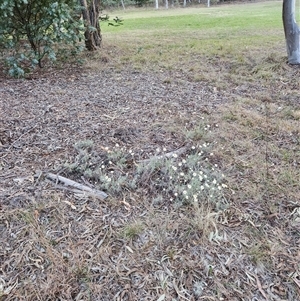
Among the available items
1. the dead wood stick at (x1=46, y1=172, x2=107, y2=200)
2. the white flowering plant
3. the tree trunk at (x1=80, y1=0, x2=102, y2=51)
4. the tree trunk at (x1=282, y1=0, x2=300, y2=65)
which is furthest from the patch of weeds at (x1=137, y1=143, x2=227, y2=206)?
the tree trunk at (x1=80, y1=0, x2=102, y2=51)

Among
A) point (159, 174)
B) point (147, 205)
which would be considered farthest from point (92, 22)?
point (147, 205)

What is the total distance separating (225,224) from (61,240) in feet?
3.02

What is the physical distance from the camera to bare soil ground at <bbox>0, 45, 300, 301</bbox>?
1.40 m

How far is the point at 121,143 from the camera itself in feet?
8.09

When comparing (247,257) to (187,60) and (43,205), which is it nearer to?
(43,205)

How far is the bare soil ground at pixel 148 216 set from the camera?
1.40 metres

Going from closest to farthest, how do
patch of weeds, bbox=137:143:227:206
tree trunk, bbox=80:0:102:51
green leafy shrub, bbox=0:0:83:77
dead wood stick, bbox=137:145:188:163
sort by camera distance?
patch of weeds, bbox=137:143:227:206 < dead wood stick, bbox=137:145:188:163 < green leafy shrub, bbox=0:0:83:77 < tree trunk, bbox=80:0:102:51

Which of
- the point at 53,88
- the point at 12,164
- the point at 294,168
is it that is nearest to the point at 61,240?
the point at 12,164

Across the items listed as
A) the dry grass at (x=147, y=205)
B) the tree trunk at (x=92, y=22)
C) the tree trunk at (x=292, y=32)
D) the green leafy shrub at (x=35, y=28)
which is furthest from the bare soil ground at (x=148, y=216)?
the tree trunk at (x=92, y=22)

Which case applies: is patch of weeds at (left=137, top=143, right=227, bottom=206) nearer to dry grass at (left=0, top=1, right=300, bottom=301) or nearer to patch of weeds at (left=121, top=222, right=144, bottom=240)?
dry grass at (left=0, top=1, right=300, bottom=301)

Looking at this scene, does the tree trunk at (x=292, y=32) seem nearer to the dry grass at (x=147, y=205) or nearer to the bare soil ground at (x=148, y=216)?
the dry grass at (x=147, y=205)

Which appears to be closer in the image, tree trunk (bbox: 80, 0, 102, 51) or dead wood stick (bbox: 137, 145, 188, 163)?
dead wood stick (bbox: 137, 145, 188, 163)

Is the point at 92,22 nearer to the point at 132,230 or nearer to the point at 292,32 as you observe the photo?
the point at 292,32

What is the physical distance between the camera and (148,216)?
175cm
